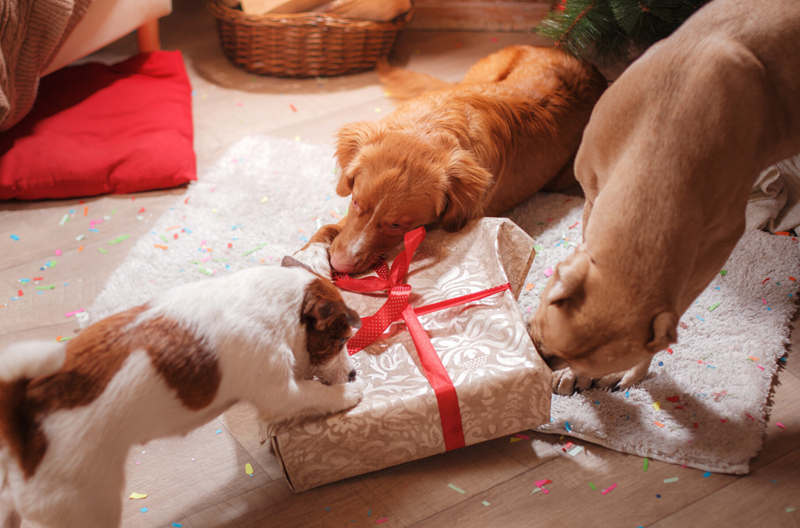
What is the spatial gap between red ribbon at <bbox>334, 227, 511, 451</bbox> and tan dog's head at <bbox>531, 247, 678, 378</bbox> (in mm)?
301

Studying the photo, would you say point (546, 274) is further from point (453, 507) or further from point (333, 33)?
point (333, 33)

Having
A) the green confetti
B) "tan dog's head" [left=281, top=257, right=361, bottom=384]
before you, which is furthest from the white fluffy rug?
"tan dog's head" [left=281, top=257, right=361, bottom=384]

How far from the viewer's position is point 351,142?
78.5 inches

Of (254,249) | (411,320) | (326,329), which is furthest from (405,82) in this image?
(326,329)

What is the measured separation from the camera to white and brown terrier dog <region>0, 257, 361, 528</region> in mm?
1045

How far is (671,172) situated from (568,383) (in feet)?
2.30

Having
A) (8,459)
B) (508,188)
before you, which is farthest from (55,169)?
(508,188)

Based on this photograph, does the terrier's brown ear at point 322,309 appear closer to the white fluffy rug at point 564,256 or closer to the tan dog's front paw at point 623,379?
the white fluffy rug at point 564,256

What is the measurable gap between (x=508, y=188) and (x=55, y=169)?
77.3 inches

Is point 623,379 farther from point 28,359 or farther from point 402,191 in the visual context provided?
point 28,359

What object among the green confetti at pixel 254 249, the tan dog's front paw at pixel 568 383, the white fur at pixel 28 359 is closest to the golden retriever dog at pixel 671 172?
the tan dog's front paw at pixel 568 383

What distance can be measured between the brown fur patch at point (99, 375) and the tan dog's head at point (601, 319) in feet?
2.61

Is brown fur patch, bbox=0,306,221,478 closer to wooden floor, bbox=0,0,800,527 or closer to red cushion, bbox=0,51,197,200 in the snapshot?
wooden floor, bbox=0,0,800,527

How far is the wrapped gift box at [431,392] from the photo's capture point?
136 centimetres
